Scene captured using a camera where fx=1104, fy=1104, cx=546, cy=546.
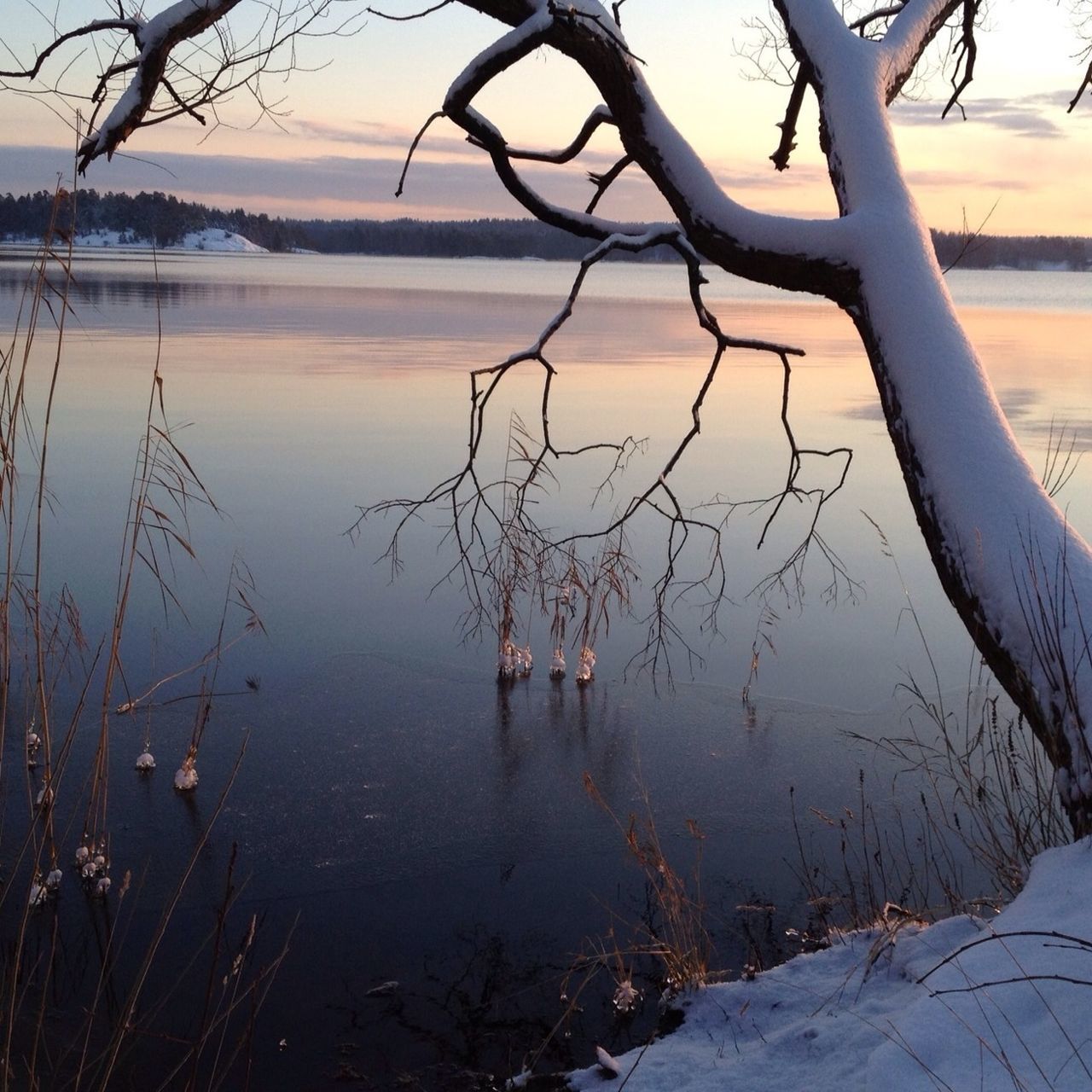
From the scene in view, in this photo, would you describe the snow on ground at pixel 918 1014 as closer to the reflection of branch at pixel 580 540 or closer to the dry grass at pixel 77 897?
the dry grass at pixel 77 897

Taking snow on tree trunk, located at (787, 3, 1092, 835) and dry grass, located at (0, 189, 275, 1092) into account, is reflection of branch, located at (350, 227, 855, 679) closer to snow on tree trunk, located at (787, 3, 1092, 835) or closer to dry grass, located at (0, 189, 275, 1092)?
snow on tree trunk, located at (787, 3, 1092, 835)

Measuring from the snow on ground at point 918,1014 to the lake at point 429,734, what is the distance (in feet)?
1.36

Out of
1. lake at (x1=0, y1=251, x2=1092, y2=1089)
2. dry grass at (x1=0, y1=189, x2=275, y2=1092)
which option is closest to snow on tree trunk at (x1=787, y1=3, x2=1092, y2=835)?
lake at (x1=0, y1=251, x2=1092, y2=1089)

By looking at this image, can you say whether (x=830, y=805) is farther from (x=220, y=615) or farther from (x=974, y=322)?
A: (x=974, y=322)

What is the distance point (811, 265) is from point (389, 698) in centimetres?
333

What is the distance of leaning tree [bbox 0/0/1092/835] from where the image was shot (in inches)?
108

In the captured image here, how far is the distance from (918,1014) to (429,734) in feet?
11.1

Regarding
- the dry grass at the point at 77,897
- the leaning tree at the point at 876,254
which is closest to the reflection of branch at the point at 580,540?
the leaning tree at the point at 876,254

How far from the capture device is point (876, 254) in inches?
130

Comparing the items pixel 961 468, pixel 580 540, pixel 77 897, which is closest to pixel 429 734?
pixel 77 897

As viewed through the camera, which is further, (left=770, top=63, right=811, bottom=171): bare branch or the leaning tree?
(left=770, top=63, right=811, bottom=171): bare branch

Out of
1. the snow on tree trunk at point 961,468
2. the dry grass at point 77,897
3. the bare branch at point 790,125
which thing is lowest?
the dry grass at point 77,897

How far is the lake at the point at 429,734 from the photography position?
3635mm

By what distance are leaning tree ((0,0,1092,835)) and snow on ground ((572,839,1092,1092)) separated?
41 centimetres
